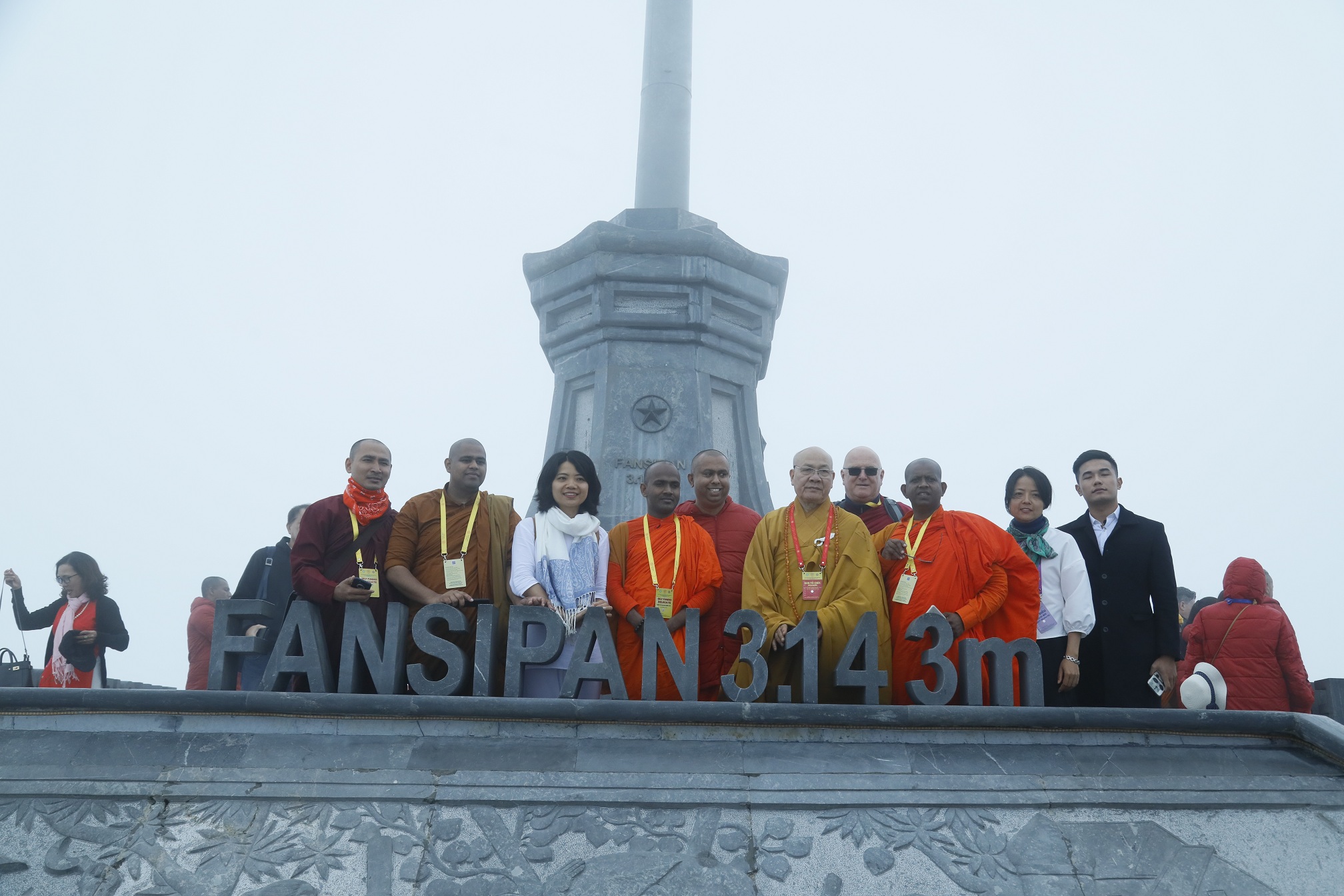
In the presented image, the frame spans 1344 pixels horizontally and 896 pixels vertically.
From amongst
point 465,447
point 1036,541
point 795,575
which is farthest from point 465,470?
point 1036,541

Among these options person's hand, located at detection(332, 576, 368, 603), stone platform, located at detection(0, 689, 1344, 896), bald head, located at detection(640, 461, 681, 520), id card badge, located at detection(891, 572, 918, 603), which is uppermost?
bald head, located at detection(640, 461, 681, 520)

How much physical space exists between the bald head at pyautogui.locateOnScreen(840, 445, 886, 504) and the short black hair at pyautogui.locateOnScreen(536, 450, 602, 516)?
158 cm

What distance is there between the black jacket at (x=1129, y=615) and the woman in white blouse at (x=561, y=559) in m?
2.85

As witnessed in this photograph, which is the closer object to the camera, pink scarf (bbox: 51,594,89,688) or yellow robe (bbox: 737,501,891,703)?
yellow robe (bbox: 737,501,891,703)

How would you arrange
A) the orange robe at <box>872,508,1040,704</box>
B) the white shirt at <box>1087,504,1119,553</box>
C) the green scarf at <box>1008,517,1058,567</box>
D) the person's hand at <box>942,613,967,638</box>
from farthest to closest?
the white shirt at <box>1087,504,1119,553</box>, the green scarf at <box>1008,517,1058,567</box>, the orange robe at <box>872,508,1040,704</box>, the person's hand at <box>942,613,967,638</box>

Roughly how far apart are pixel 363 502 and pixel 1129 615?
444cm

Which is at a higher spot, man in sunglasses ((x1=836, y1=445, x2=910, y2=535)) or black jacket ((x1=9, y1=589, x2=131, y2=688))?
man in sunglasses ((x1=836, y1=445, x2=910, y2=535))

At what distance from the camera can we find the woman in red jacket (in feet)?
23.1

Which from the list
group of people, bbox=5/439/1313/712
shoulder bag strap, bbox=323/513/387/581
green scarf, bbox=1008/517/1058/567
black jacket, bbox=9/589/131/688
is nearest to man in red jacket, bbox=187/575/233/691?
black jacket, bbox=9/589/131/688

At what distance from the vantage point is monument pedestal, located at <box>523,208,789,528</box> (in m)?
10.3

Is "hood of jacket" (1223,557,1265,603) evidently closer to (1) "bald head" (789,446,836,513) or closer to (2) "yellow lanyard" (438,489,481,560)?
(1) "bald head" (789,446,836,513)

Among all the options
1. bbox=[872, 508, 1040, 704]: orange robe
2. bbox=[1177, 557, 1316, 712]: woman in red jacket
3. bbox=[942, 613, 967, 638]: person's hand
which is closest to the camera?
bbox=[942, 613, 967, 638]: person's hand

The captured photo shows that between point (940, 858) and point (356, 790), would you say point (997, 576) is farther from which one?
point (356, 790)

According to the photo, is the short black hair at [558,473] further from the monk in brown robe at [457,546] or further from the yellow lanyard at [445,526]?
the yellow lanyard at [445,526]
